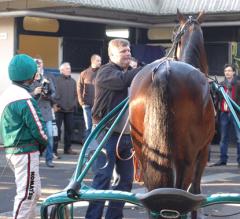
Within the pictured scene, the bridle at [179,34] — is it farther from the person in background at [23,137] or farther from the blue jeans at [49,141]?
the blue jeans at [49,141]

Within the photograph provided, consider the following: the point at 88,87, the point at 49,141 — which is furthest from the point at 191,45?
the point at 88,87

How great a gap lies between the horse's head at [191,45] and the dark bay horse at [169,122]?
4.33 feet

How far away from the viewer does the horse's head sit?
5.95 m

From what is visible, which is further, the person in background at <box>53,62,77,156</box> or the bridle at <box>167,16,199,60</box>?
the person in background at <box>53,62,77,156</box>

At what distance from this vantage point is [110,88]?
6.68m

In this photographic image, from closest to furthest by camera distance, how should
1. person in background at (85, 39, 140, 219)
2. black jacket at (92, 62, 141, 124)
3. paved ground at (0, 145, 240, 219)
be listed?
black jacket at (92, 62, 141, 124) → person in background at (85, 39, 140, 219) → paved ground at (0, 145, 240, 219)

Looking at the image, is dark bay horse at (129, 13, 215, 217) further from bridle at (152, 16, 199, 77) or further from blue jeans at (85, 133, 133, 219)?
blue jeans at (85, 133, 133, 219)

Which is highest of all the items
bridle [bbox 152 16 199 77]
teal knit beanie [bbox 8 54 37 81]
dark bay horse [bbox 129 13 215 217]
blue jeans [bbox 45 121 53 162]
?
bridle [bbox 152 16 199 77]

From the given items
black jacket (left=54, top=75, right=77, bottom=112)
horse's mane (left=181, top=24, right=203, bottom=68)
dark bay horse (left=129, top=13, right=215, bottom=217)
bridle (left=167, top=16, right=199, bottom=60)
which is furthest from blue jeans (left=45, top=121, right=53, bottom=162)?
dark bay horse (left=129, top=13, right=215, bottom=217)

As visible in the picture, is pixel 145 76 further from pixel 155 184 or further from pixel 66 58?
pixel 66 58

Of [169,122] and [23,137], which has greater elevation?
[169,122]

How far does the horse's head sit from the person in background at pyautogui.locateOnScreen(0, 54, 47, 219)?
1440 millimetres

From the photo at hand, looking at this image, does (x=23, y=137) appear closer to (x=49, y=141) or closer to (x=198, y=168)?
(x=198, y=168)

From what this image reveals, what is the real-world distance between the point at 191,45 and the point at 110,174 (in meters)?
1.68
